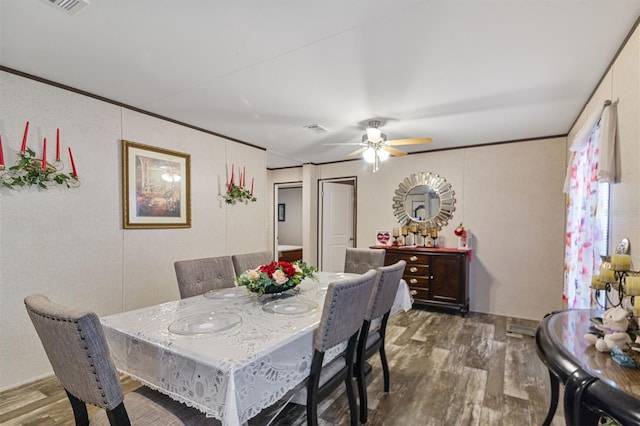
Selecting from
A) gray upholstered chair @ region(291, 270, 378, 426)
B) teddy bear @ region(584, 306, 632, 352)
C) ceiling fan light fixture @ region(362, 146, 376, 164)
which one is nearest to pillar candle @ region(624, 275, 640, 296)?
teddy bear @ region(584, 306, 632, 352)

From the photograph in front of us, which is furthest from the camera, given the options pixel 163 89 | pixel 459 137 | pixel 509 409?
pixel 459 137

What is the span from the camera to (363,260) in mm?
3240

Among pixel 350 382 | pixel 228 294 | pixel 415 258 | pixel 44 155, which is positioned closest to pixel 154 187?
pixel 44 155

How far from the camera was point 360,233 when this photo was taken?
5.40m

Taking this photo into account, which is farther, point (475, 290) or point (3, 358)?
point (475, 290)

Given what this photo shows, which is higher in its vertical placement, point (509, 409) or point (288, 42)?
point (288, 42)

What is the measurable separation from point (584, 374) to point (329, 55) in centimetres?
208

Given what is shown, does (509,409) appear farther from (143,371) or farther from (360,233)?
(360,233)

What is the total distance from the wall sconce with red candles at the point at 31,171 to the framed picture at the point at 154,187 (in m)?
0.52

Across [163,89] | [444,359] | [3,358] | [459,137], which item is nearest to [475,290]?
[444,359]

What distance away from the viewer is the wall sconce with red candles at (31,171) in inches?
88.2

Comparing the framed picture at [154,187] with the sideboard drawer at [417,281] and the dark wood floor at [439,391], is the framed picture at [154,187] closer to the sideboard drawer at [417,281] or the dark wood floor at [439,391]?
the dark wood floor at [439,391]

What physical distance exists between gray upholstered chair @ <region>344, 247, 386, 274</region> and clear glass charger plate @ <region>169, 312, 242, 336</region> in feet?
5.95

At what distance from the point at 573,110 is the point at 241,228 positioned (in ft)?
13.4
